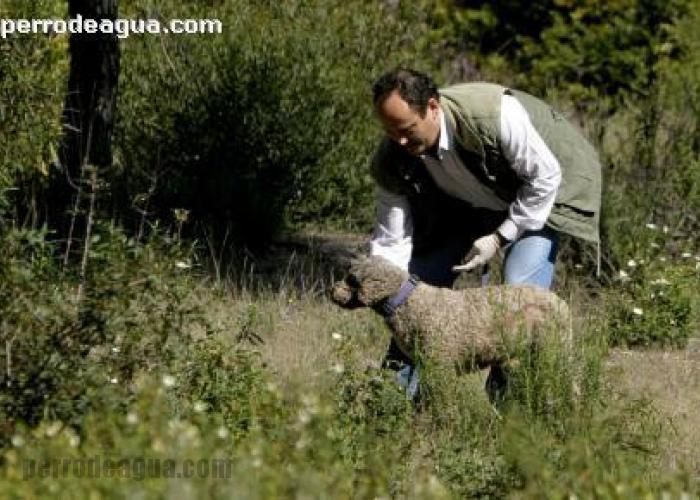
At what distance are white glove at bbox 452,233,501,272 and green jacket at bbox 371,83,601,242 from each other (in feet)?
0.75

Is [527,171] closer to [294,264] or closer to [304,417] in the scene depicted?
[304,417]

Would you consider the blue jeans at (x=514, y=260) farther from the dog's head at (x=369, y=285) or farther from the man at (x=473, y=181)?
the dog's head at (x=369, y=285)

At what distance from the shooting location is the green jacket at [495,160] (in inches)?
216

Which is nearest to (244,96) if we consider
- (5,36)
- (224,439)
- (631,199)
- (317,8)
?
(317,8)

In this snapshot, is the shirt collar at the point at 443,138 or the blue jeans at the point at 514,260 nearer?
the shirt collar at the point at 443,138

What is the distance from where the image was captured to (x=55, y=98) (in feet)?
25.1

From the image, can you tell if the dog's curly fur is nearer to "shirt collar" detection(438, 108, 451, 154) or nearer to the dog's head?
the dog's head

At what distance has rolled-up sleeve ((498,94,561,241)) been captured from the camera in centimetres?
548

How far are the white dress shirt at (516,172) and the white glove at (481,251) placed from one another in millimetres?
43

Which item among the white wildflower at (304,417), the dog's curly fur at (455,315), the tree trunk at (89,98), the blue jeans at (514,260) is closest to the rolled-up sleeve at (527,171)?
the blue jeans at (514,260)

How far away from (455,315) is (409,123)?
0.67 metres

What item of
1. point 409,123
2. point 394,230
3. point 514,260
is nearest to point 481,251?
point 514,260

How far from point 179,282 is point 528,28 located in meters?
7.18

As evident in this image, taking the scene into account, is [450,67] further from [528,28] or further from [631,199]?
[631,199]
